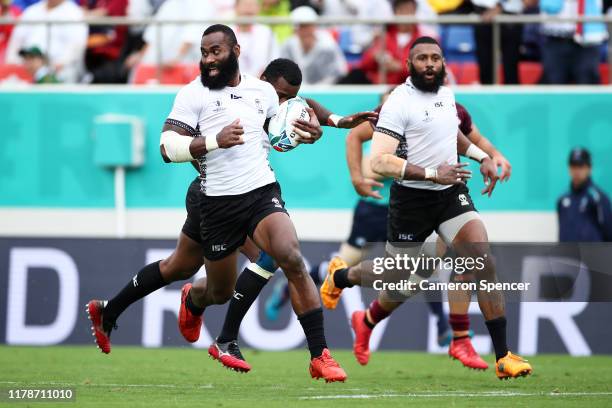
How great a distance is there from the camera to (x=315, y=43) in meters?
15.9

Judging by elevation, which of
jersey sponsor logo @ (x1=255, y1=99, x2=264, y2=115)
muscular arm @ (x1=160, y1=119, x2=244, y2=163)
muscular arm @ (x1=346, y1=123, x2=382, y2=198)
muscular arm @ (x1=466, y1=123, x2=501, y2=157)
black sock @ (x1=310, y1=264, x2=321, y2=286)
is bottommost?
black sock @ (x1=310, y1=264, x2=321, y2=286)

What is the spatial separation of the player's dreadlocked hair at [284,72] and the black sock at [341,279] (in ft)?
6.68

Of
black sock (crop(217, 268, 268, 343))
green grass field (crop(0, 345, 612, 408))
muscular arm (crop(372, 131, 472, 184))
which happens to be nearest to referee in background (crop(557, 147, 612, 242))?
green grass field (crop(0, 345, 612, 408))

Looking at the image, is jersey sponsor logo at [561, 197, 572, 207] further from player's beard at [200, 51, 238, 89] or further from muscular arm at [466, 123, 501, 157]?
player's beard at [200, 51, 238, 89]

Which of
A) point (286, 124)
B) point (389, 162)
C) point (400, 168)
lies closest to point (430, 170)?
point (400, 168)

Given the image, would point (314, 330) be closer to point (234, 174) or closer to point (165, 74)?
point (234, 174)

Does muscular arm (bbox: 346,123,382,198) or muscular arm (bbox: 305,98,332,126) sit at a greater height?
muscular arm (bbox: 305,98,332,126)

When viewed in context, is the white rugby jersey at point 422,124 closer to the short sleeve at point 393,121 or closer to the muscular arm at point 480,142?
the short sleeve at point 393,121

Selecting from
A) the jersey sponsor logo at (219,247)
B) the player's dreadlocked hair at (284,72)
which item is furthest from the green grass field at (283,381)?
the player's dreadlocked hair at (284,72)

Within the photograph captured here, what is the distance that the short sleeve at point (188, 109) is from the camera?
955 centimetres

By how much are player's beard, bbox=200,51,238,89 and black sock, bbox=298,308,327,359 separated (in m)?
1.81

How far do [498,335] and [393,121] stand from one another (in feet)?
6.16

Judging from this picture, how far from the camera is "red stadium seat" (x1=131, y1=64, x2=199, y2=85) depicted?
16.2 meters

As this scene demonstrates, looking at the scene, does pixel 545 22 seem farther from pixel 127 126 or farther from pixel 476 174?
pixel 127 126
